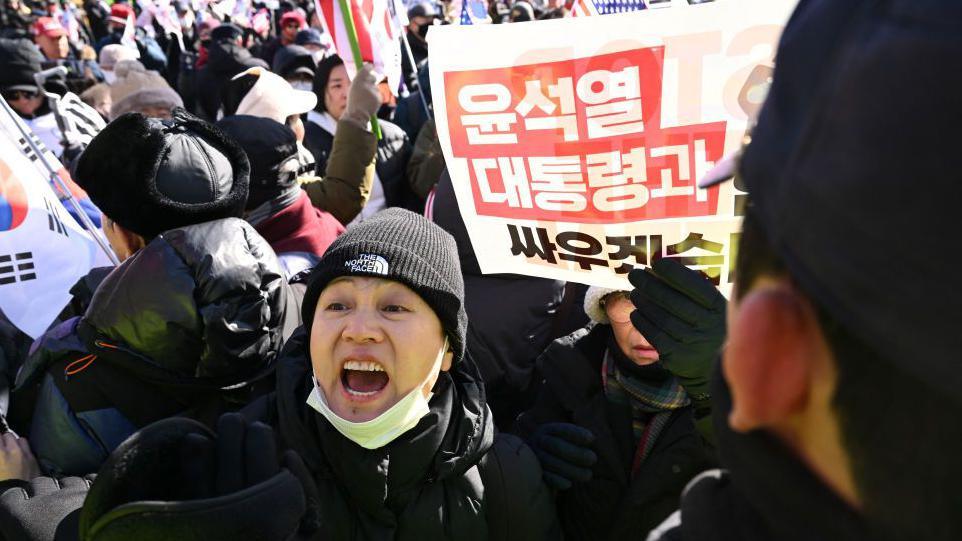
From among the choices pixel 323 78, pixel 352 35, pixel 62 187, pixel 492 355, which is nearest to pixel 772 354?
pixel 492 355

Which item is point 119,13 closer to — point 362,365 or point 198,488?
point 362,365

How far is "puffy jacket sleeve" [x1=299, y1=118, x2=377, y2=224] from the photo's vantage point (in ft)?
13.3

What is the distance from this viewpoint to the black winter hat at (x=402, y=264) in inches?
82.4

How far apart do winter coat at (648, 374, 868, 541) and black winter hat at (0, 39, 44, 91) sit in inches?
232

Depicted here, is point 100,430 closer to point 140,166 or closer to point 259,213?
point 140,166

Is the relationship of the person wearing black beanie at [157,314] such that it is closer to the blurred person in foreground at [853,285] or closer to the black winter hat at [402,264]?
the black winter hat at [402,264]

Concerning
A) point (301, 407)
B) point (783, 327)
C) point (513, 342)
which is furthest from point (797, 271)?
point (513, 342)

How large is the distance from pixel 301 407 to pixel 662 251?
0.95 m

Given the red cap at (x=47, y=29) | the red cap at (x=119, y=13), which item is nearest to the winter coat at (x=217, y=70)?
the red cap at (x=47, y=29)

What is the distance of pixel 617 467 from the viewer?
2.37 metres

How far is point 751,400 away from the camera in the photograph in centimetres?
73

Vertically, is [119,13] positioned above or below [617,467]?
below

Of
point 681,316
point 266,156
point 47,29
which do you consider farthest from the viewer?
point 47,29

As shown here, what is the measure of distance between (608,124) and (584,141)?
0.07 meters
